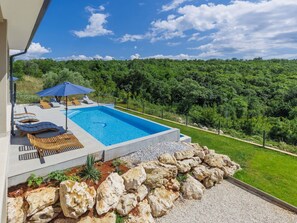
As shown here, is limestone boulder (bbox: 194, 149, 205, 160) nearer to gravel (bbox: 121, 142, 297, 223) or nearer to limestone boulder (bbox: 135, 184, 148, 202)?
gravel (bbox: 121, 142, 297, 223)

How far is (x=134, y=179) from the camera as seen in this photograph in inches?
201

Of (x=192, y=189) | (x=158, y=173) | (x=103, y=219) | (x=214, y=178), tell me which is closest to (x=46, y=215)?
(x=103, y=219)

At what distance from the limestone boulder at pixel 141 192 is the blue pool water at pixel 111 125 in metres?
3.50

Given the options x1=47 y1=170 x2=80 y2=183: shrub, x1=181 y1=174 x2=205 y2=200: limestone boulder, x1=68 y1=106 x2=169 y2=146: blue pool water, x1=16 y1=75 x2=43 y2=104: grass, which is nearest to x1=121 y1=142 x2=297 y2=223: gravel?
x1=181 y1=174 x2=205 y2=200: limestone boulder

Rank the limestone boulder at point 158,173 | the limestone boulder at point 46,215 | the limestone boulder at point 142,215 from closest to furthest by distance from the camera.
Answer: the limestone boulder at point 46,215, the limestone boulder at point 142,215, the limestone boulder at point 158,173

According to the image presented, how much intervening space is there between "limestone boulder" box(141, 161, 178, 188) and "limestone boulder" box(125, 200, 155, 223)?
56 centimetres

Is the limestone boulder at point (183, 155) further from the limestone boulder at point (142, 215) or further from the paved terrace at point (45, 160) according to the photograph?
the paved terrace at point (45, 160)

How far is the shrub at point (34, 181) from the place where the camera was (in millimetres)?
4805

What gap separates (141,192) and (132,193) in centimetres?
25

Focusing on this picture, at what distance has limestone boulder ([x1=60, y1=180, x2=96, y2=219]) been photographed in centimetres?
420

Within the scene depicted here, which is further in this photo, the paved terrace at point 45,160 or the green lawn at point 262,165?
the green lawn at point 262,165

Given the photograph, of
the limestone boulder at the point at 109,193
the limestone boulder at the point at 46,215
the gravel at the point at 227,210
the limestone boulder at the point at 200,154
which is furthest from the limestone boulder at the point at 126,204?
the limestone boulder at the point at 200,154

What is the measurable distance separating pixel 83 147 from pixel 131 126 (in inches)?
188

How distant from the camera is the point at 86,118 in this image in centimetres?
1315
